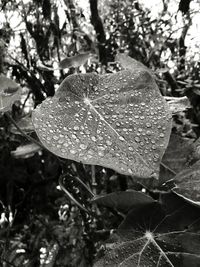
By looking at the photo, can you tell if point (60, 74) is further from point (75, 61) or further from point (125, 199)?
point (125, 199)

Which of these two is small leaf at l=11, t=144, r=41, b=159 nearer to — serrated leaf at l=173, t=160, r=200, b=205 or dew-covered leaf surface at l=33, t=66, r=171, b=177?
dew-covered leaf surface at l=33, t=66, r=171, b=177

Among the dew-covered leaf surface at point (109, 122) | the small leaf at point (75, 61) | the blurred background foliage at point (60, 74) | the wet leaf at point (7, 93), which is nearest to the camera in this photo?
the dew-covered leaf surface at point (109, 122)

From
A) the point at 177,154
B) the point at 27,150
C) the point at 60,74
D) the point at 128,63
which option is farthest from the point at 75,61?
the point at 60,74

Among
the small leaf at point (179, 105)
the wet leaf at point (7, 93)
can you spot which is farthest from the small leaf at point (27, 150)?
the small leaf at point (179, 105)

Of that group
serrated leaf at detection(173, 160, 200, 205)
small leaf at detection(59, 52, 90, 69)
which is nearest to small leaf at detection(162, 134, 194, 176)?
serrated leaf at detection(173, 160, 200, 205)

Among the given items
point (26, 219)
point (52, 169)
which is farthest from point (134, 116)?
point (26, 219)

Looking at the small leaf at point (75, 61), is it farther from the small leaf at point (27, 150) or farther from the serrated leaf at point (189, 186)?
the serrated leaf at point (189, 186)
